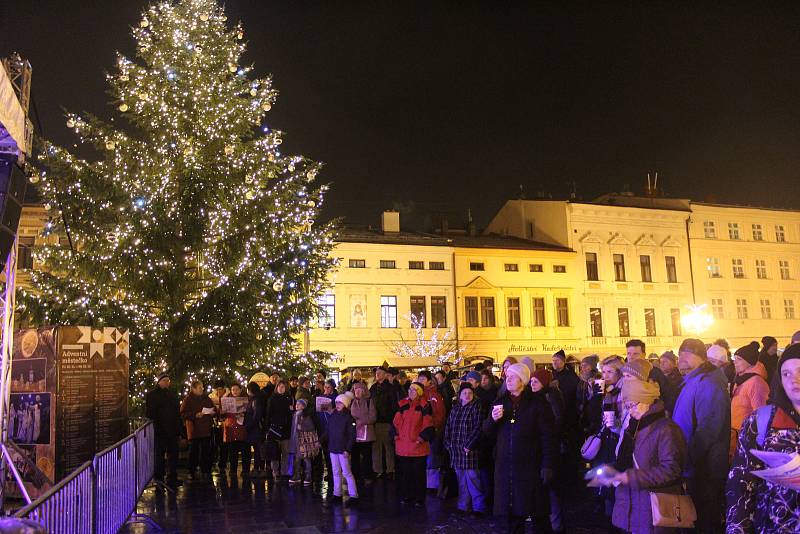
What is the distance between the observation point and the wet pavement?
8.86 m

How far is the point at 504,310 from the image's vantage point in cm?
4028

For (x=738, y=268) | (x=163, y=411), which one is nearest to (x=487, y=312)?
(x=738, y=268)

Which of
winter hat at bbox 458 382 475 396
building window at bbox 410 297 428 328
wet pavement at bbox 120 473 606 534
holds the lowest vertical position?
wet pavement at bbox 120 473 606 534

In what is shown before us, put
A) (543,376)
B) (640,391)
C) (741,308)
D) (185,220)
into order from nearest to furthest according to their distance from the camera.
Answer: (640,391)
(543,376)
(185,220)
(741,308)

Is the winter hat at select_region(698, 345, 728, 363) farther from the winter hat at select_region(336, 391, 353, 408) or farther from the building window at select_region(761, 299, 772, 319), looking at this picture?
the building window at select_region(761, 299, 772, 319)

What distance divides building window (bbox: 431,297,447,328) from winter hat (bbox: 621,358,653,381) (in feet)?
109

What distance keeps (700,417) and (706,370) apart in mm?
442

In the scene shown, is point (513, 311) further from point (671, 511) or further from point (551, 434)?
point (671, 511)

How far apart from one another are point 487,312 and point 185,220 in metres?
25.9

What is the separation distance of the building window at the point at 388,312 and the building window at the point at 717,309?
920 inches

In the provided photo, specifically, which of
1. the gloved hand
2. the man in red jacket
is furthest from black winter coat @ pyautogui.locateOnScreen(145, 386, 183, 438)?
the gloved hand

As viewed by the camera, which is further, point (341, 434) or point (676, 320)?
point (676, 320)

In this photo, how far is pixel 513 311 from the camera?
1601 inches

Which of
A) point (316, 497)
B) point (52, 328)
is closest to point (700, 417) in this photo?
point (316, 497)
